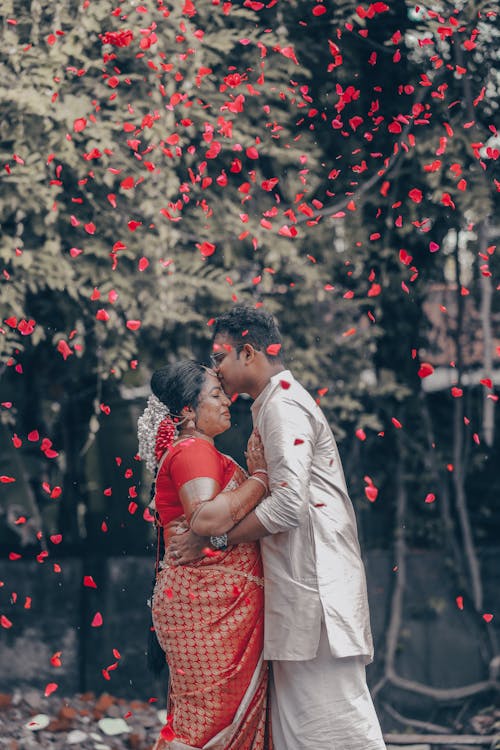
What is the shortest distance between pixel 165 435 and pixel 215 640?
0.78 metres

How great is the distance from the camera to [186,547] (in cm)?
400

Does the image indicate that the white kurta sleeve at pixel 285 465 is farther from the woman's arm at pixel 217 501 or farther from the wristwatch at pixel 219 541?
the wristwatch at pixel 219 541

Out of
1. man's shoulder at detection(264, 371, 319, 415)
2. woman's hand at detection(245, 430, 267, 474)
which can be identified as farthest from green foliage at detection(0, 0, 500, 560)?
woman's hand at detection(245, 430, 267, 474)

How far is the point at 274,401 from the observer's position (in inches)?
159

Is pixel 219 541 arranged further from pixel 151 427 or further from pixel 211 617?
pixel 151 427

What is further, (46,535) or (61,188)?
(46,535)

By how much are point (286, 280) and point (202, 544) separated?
367cm

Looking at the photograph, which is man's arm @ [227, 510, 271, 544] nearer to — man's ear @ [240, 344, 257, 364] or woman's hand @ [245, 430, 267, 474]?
woman's hand @ [245, 430, 267, 474]

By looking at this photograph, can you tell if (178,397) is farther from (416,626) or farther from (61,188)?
(416,626)

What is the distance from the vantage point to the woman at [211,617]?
3.95m

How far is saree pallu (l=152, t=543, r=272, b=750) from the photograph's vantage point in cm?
399

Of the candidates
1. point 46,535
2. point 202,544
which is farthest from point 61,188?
point 202,544

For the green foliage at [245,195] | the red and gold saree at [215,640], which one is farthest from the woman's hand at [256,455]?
the green foliage at [245,195]

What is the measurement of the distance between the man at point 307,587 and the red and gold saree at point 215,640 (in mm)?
64
